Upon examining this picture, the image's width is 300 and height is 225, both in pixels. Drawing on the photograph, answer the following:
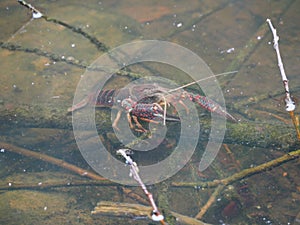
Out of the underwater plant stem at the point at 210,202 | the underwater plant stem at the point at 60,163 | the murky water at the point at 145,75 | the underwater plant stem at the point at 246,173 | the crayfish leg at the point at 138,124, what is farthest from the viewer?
the crayfish leg at the point at 138,124

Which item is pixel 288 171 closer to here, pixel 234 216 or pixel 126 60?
pixel 234 216

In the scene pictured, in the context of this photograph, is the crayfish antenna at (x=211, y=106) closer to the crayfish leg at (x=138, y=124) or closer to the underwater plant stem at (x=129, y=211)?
the crayfish leg at (x=138, y=124)

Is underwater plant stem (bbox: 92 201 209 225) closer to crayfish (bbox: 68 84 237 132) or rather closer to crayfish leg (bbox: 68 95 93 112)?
crayfish (bbox: 68 84 237 132)

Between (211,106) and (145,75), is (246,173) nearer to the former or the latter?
(211,106)

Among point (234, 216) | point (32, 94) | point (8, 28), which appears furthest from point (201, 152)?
point (8, 28)

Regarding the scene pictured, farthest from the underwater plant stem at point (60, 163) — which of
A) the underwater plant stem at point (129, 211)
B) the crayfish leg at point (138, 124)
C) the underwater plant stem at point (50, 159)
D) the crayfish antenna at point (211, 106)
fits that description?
the crayfish antenna at point (211, 106)

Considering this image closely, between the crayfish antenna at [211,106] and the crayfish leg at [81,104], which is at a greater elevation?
the crayfish antenna at [211,106]

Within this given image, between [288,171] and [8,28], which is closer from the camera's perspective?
[288,171]

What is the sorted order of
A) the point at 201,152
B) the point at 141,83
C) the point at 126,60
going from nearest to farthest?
1. the point at 201,152
2. the point at 141,83
3. the point at 126,60

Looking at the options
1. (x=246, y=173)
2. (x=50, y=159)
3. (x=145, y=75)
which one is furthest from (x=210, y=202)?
(x=145, y=75)
